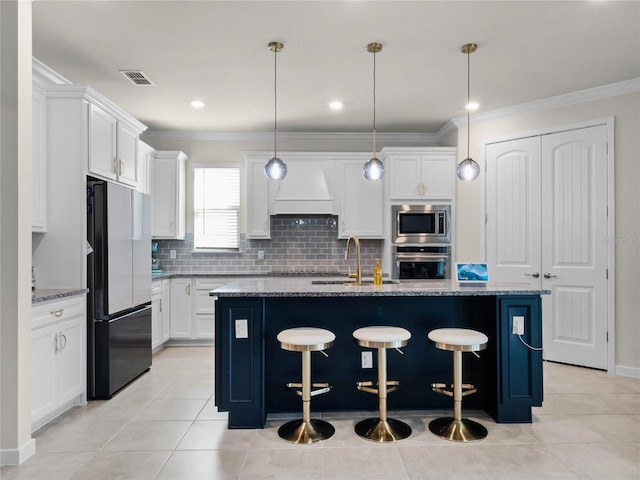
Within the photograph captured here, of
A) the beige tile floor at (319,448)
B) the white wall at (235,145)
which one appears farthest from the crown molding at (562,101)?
the beige tile floor at (319,448)

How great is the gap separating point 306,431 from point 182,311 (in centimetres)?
309

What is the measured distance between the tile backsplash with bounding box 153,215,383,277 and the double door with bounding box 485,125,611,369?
1.71m

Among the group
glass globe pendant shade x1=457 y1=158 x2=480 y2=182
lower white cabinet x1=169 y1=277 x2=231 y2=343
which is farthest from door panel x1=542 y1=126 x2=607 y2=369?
lower white cabinet x1=169 y1=277 x2=231 y2=343

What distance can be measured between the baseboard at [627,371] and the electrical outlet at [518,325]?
6.42 ft

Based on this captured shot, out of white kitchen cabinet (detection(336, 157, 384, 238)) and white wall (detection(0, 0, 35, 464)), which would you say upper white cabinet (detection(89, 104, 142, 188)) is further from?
white kitchen cabinet (detection(336, 157, 384, 238))

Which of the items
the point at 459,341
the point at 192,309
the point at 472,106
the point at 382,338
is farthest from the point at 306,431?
the point at 472,106

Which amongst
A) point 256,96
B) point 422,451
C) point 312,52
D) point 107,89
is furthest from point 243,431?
point 107,89

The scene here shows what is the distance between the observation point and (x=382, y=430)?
2.81 metres

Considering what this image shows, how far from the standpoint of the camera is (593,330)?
14.3 ft

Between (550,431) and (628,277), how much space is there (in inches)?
82.4

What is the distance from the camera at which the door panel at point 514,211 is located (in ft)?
15.5

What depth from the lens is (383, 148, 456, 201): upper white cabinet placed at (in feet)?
17.7

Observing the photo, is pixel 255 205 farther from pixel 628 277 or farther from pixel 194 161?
pixel 628 277

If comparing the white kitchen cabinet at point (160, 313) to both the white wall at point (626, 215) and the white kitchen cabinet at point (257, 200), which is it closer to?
the white kitchen cabinet at point (257, 200)
